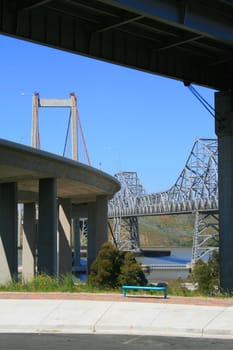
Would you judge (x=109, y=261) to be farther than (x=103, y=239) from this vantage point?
No

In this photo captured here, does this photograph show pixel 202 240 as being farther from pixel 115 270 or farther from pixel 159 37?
pixel 159 37

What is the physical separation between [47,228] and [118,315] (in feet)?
90.8

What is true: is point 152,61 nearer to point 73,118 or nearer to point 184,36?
point 184,36

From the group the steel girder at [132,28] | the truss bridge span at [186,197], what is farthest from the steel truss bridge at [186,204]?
the steel girder at [132,28]

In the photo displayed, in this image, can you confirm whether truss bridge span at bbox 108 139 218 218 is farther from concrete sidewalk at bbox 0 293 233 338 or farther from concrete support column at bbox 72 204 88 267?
concrete sidewalk at bbox 0 293 233 338

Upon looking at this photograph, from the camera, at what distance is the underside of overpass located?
1995 cm

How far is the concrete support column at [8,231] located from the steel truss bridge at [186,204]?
70704mm

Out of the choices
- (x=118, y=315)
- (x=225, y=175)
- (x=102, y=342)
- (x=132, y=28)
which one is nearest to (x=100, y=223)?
(x=225, y=175)

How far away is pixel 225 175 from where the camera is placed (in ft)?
94.0

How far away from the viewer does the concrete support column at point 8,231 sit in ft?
134

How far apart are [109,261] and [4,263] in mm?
11784

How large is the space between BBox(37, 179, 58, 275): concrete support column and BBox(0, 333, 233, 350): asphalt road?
28729mm

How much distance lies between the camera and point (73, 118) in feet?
238

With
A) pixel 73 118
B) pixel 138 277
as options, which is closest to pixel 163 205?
pixel 73 118
